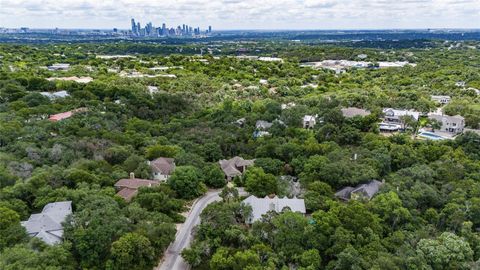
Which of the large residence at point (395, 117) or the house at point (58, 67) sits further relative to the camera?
the house at point (58, 67)

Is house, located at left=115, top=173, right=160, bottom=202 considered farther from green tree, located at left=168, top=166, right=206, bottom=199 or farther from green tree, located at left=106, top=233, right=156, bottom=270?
green tree, located at left=106, top=233, right=156, bottom=270

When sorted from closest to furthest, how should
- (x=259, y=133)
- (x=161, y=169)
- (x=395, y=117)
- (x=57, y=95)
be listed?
1. (x=161, y=169)
2. (x=259, y=133)
3. (x=395, y=117)
4. (x=57, y=95)

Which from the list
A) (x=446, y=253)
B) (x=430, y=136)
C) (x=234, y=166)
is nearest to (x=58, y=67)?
(x=234, y=166)

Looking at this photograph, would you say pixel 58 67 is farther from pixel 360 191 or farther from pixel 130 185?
pixel 360 191

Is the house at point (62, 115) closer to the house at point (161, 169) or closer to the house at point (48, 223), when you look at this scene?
the house at point (161, 169)

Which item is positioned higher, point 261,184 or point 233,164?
point 261,184

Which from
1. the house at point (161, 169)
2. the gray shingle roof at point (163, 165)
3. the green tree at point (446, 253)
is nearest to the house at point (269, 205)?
the green tree at point (446, 253)

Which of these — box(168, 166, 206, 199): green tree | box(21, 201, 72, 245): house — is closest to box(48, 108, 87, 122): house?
box(168, 166, 206, 199): green tree

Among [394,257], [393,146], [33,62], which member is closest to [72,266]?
[394,257]
